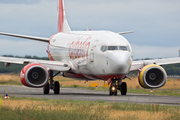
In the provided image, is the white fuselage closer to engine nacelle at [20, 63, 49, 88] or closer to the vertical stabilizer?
engine nacelle at [20, 63, 49, 88]

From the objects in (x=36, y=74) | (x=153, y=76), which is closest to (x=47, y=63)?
(x=36, y=74)

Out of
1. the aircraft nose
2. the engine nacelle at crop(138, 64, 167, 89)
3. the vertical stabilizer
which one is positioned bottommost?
the engine nacelle at crop(138, 64, 167, 89)

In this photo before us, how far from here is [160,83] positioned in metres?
29.0

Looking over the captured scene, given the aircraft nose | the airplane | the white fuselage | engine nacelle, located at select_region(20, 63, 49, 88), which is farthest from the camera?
engine nacelle, located at select_region(20, 63, 49, 88)

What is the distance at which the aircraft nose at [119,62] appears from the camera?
25578 mm

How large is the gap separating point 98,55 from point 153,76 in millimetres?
4615

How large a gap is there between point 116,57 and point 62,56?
1108 cm

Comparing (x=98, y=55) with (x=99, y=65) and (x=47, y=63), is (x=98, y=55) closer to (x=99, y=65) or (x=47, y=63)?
(x=99, y=65)

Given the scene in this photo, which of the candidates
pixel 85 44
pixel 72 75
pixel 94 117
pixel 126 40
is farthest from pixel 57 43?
pixel 94 117

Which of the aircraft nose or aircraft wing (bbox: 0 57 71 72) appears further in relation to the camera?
aircraft wing (bbox: 0 57 71 72)

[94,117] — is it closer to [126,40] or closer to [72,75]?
[126,40]

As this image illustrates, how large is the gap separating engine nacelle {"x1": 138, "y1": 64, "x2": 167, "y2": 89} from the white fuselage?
233 centimetres

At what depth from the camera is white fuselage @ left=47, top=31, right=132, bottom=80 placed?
2602 centimetres

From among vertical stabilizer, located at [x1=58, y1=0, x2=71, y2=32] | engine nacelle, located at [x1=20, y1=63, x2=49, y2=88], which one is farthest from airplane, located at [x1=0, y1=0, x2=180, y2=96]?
vertical stabilizer, located at [x1=58, y1=0, x2=71, y2=32]
